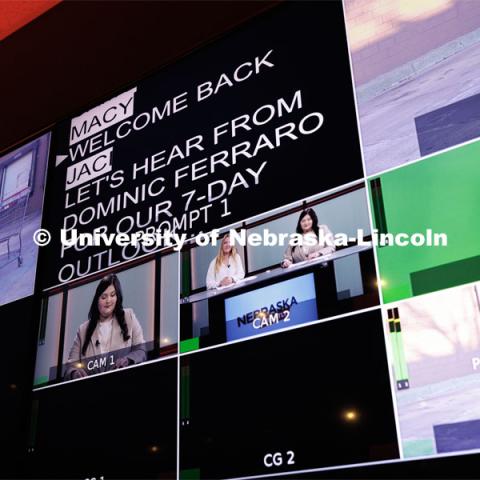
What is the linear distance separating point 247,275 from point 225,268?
5.1 inches

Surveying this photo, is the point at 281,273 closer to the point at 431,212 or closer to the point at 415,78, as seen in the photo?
the point at 431,212

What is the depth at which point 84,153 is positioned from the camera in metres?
4.20

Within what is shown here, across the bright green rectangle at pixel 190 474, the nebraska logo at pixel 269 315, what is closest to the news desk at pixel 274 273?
the nebraska logo at pixel 269 315

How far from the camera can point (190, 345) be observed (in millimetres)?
3178

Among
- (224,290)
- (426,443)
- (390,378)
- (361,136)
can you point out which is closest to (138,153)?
(224,290)

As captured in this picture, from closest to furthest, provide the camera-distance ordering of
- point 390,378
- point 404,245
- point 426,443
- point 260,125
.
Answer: point 426,443 < point 390,378 < point 404,245 < point 260,125

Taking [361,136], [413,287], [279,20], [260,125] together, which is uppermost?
[279,20]

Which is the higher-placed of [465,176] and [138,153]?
[138,153]

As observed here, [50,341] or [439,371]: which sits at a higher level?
[50,341]

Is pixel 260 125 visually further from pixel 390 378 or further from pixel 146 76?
pixel 390 378

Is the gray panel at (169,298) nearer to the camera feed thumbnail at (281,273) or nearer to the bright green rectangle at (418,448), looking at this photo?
the camera feed thumbnail at (281,273)

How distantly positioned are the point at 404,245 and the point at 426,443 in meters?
0.73

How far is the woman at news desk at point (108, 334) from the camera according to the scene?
337 cm

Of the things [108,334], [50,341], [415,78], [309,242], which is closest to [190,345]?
[108,334]
